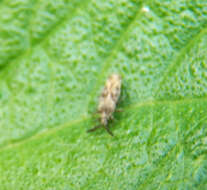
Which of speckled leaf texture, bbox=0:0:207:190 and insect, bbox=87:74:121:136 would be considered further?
insect, bbox=87:74:121:136

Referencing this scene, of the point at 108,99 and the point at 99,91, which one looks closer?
the point at 99,91

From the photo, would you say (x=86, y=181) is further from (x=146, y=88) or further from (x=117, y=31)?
(x=117, y=31)

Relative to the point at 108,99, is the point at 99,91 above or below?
above

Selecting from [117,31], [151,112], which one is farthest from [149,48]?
[151,112]

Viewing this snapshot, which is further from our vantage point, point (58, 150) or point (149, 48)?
point (149, 48)
